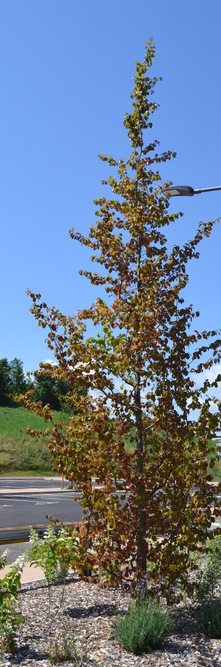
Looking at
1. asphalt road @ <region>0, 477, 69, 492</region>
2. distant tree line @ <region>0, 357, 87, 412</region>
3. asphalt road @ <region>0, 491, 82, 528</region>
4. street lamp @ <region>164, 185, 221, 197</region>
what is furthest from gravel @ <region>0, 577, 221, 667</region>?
distant tree line @ <region>0, 357, 87, 412</region>

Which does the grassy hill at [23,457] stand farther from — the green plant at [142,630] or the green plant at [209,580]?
the green plant at [142,630]

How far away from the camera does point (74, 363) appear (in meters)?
6.85

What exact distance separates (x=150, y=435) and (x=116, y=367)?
2.99 ft

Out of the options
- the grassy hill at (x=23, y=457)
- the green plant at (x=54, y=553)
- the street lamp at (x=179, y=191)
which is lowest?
the green plant at (x=54, y=553)

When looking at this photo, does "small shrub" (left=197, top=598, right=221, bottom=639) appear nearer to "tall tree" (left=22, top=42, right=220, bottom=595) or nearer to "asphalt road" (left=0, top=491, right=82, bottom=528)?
"tall tree" (left=22, top=42, right=220, bottom=595)

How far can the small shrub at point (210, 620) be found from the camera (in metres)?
Result: 6.21

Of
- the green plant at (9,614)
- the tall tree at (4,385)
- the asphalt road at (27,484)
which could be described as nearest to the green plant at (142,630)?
the green plant at (9,614)

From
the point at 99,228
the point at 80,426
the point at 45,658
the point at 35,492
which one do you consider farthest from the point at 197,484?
the point at 35,492

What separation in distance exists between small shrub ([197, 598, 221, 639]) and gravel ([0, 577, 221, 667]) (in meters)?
0.09

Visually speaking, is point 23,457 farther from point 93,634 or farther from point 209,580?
point 93,634

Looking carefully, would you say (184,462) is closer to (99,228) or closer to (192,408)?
(192,408)

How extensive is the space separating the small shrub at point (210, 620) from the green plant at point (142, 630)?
45 centimetres

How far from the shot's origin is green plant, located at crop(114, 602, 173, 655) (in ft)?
18.8

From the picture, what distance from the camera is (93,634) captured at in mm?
6258
